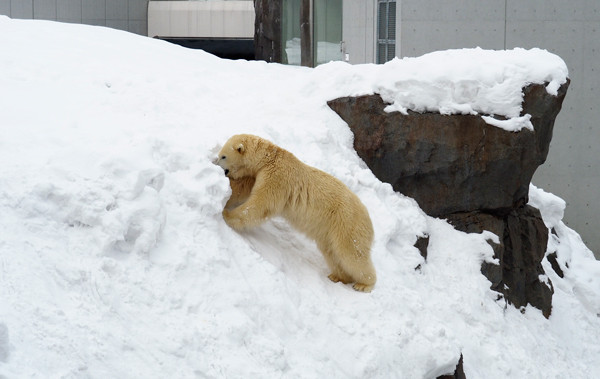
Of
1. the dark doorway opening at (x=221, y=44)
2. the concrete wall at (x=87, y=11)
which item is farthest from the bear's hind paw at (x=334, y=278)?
the dark doorway opening at (x=221, y=44)

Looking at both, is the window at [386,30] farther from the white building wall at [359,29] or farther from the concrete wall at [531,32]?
the concrete wall at [531,32]

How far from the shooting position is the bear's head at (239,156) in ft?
17.2

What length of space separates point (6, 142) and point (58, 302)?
4.62 feet

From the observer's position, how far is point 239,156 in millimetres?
5250

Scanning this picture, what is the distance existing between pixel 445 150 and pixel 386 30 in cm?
555

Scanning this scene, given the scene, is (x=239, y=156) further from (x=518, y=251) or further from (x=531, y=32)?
(x=531, y=32)

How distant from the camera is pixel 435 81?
7160mm

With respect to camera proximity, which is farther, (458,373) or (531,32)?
(531,32)

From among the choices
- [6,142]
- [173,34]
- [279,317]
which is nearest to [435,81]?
[279,317]

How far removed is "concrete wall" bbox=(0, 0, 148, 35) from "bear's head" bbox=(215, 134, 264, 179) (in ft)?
54.5

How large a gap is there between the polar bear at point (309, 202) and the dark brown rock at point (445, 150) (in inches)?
71.4

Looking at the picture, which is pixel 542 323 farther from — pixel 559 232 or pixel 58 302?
pixel 58 302

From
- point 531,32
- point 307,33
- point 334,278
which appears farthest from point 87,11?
point 334,278

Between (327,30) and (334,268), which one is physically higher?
(327,30)
